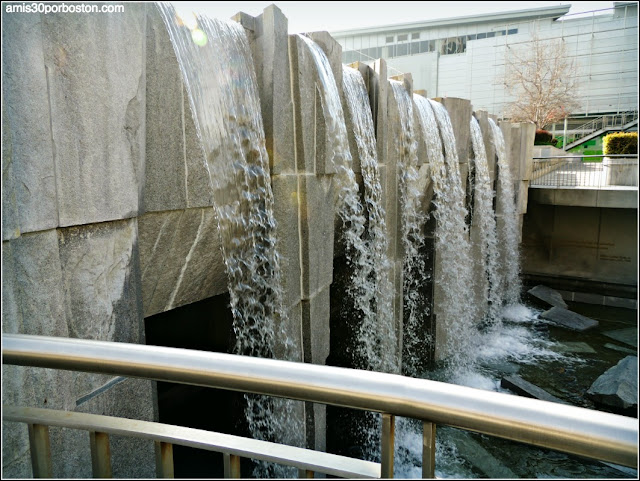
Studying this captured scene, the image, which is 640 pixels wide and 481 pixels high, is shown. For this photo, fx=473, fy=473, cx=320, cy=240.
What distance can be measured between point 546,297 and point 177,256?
11524mm

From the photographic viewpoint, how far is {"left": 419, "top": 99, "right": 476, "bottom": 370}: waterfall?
7.74 m

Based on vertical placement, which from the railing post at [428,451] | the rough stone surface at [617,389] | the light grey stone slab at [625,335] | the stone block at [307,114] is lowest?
the light grey stone slab at [625,335]

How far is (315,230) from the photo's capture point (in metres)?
4.33

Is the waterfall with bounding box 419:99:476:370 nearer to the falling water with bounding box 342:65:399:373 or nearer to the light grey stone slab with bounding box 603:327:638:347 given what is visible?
the falling water with bounding box 342:65:399:373

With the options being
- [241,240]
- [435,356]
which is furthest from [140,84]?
[435,356]

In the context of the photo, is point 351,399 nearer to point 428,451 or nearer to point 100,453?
point 428,451

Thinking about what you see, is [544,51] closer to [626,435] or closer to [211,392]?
[211,392]

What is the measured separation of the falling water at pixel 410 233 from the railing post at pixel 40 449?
18.4 feet

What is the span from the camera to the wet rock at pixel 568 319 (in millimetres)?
10533

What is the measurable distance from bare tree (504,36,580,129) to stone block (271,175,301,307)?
27050 millimetres

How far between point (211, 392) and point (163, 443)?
4.65m

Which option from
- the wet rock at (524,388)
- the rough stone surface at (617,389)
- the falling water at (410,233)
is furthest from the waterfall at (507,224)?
the wet rock at (524,388)

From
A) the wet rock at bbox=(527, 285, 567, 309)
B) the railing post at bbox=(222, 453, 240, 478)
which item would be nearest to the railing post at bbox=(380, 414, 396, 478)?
the railing post at bbox=(222, 453, 240, 478)

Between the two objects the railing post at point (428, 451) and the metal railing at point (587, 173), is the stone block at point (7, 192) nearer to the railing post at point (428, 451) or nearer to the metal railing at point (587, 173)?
the railing post at point (428, 451)
